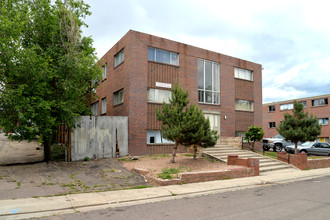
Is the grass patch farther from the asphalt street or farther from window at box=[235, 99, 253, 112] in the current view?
window at box=[235, 99, 253, 112]

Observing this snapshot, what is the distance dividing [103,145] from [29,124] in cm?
450

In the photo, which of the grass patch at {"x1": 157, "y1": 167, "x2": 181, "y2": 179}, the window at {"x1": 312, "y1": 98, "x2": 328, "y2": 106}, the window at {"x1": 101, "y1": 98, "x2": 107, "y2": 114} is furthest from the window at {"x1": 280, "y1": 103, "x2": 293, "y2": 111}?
the grass patch at {"x1": 157, "y1": 167, "x2": 181, "y2": 179}

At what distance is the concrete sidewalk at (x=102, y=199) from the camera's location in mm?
6523

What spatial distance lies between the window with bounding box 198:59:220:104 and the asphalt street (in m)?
11.9

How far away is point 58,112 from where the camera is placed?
41.0ft

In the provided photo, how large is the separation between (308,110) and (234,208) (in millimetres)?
38583

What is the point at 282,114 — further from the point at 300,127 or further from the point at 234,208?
the point at 234,208

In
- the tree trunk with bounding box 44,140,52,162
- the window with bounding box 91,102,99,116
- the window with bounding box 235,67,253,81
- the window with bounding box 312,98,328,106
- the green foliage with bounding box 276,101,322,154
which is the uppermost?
the window with bounding box 235,67,253,81

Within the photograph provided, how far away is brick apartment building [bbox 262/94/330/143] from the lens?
3828 centimetres

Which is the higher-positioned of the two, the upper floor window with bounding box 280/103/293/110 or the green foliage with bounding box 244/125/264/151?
the upper floor window with bounding box 280/103/293/110

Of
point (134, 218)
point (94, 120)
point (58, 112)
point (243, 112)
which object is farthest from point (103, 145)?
point (243, 112)

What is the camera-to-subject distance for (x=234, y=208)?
6.80m

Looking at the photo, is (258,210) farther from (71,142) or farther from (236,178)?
(71,142)

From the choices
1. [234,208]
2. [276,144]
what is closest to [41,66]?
[234,208]
